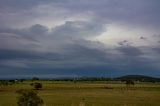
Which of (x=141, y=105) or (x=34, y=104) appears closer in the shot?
(x=34, y=104)

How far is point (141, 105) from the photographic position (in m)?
52.8

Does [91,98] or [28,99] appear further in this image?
[91,98]

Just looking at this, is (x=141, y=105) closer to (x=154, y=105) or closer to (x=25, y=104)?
(x=154, y=105)

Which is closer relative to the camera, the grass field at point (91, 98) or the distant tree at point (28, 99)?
the distant tree at point (28, 99)

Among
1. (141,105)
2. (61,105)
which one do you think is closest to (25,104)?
(61,105)

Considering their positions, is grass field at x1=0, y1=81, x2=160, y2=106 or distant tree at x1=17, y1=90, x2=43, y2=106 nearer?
distant tree at x1=17, y1=90, x2=43, y2=106

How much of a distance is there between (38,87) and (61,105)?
68555 millimetres

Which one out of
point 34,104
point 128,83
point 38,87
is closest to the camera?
point 34,104

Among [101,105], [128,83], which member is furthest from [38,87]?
[101,105]

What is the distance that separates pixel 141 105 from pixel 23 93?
32972mm

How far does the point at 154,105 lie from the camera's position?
177 feet

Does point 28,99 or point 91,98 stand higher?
point 28,99

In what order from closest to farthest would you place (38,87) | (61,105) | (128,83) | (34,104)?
(34,104)
(61,105)
(38,87)
(128,83)

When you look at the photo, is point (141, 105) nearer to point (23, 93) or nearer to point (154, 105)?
point (154, 105)
